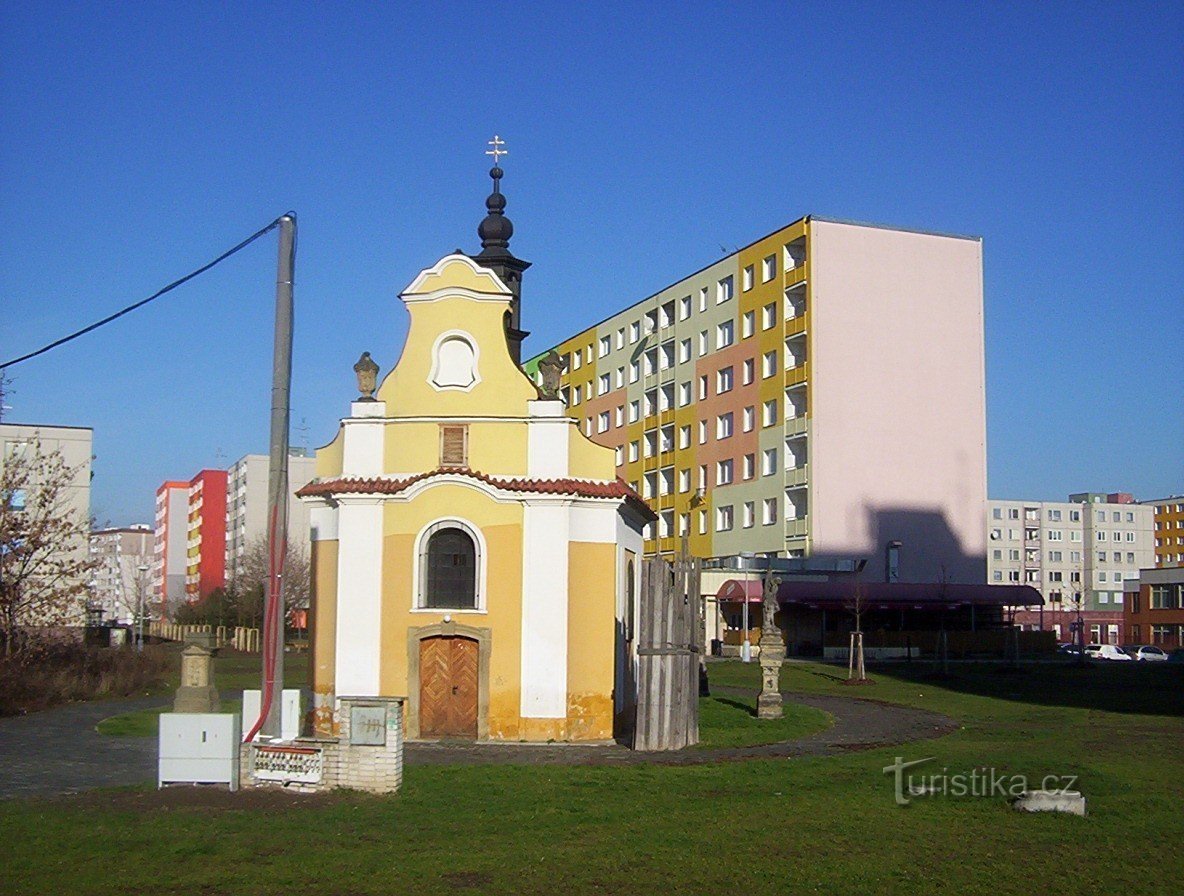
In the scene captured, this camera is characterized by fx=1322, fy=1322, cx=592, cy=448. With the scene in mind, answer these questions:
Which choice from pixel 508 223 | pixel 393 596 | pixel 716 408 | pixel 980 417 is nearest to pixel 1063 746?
pixel 393 596

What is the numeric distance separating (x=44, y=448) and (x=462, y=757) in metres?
59.1

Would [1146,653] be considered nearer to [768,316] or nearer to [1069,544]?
[768,316]

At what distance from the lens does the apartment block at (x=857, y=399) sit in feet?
208

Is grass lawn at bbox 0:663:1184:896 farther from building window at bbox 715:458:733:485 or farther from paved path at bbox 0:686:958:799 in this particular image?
building window at bbox 715:458:733:485

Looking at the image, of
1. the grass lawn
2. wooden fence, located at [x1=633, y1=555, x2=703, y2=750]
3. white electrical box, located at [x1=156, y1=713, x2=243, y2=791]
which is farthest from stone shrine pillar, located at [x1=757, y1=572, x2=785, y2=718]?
white electrical box, located at [x1=156, y1=713, x2=243, y2=791]

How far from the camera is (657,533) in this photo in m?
73.5

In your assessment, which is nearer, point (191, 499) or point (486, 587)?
point (486, 587)

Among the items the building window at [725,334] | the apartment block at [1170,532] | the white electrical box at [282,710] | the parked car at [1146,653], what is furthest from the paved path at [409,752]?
the apartment block at [1170,532]

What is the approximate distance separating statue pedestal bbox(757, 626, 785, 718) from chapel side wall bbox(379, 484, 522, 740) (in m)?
6.92

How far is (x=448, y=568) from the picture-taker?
998 inches

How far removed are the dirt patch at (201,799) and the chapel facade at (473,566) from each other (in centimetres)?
804

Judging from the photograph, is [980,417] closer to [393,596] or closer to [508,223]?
[508,223]

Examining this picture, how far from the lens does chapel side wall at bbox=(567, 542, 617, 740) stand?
82.2 ft

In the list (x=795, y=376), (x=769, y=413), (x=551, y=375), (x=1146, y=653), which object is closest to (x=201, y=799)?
(x=551, y=375)
